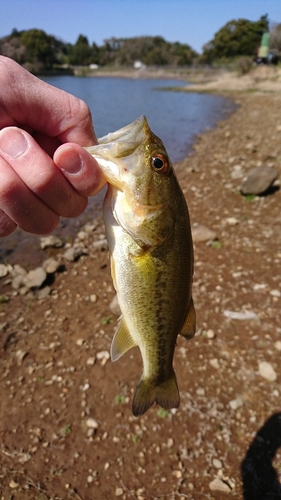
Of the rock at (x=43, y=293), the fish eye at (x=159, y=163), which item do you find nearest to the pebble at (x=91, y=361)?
the rock at (x=43, y=293)

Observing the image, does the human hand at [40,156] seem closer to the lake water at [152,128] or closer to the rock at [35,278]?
the rock at [35,278]

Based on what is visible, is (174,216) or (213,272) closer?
(174,216)

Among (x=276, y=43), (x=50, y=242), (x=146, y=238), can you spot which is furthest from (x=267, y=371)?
(x=276, y=43)

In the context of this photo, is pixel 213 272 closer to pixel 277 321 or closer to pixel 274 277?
pixel 274 277

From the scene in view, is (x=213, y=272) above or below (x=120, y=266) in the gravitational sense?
below

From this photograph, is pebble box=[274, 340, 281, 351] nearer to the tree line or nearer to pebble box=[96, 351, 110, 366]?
pebble box=[96, 351, 110, 366]

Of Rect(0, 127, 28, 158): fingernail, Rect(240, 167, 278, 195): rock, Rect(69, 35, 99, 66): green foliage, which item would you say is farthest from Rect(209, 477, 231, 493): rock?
Rect(69, 35, 99, 66): green foliage

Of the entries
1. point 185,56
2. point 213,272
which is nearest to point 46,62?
point 185,56
